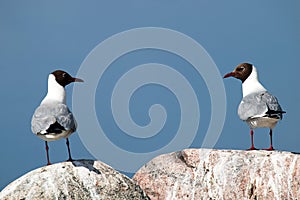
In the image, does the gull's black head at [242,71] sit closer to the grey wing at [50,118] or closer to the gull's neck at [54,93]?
the gull's neck at [54,93]

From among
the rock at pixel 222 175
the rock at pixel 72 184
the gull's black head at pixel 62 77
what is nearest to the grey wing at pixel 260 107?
the rock at pixel 222 175

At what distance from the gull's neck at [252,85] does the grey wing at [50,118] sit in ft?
16.8

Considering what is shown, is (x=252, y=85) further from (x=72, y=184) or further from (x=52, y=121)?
(x=72, y=184)

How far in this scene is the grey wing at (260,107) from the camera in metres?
13.5

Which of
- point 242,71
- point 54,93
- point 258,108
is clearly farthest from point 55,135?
point 242,71

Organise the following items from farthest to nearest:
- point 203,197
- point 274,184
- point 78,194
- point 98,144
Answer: point 98,144, point 203,197, point 274,184, point 78,194

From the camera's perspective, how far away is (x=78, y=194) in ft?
36.2

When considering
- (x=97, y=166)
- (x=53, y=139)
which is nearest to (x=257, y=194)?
(x=97, y=166)

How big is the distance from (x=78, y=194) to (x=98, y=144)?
411cm

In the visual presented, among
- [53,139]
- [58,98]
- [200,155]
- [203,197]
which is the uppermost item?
[58,98]

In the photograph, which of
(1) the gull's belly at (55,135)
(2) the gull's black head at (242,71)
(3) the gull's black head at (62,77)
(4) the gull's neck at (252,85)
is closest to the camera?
(1) the gull's belly at (55,135)

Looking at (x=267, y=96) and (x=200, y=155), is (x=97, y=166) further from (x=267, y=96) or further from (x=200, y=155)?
(x=267, y=96)

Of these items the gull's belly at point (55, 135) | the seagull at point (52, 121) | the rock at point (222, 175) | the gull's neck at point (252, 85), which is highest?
the gull's neck at point (252, 85)

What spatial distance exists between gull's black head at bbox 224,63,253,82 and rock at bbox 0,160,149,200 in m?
5.26
